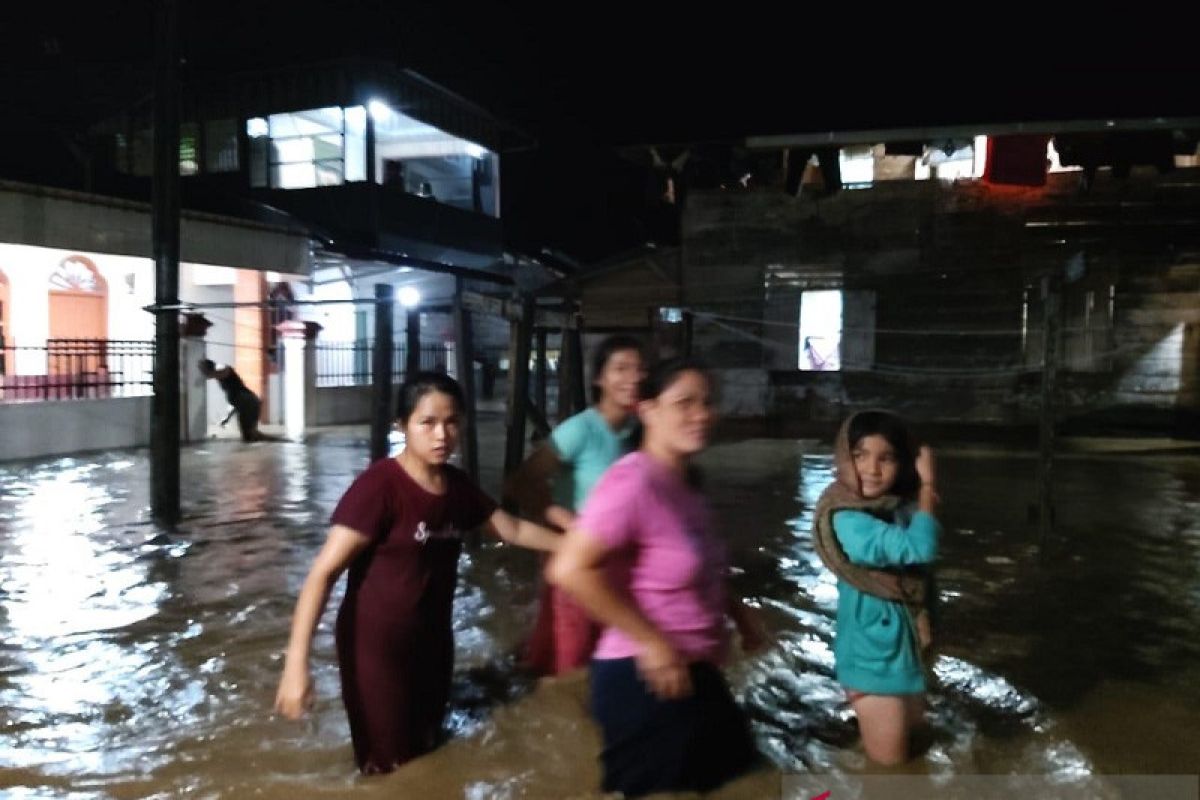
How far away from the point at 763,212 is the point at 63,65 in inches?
650

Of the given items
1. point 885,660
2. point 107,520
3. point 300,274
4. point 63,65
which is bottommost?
point 107,520

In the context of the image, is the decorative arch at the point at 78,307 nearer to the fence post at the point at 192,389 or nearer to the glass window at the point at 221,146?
the fence post at the point at 192,389

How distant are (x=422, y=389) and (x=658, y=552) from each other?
1.34 m

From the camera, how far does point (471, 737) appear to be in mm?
4102

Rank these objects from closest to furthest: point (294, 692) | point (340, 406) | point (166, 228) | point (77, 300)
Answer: point (294, 692)
point (166, 228)
point (77, 300)
point (340, 406)

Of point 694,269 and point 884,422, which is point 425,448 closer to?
point 884,422

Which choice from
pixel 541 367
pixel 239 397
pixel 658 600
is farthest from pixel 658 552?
pixel 239 397

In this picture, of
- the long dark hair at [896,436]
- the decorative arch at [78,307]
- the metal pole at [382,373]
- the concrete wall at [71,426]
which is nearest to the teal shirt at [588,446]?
the long dark hair at [896,436]

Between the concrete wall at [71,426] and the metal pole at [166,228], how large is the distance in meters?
6.66

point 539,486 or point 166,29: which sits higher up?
point 166,29

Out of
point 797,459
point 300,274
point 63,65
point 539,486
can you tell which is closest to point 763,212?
point 797,459

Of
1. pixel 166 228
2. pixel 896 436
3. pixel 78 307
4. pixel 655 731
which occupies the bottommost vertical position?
pixel 655 731

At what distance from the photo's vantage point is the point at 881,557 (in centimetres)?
323

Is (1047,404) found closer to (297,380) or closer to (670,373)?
(670,373)
